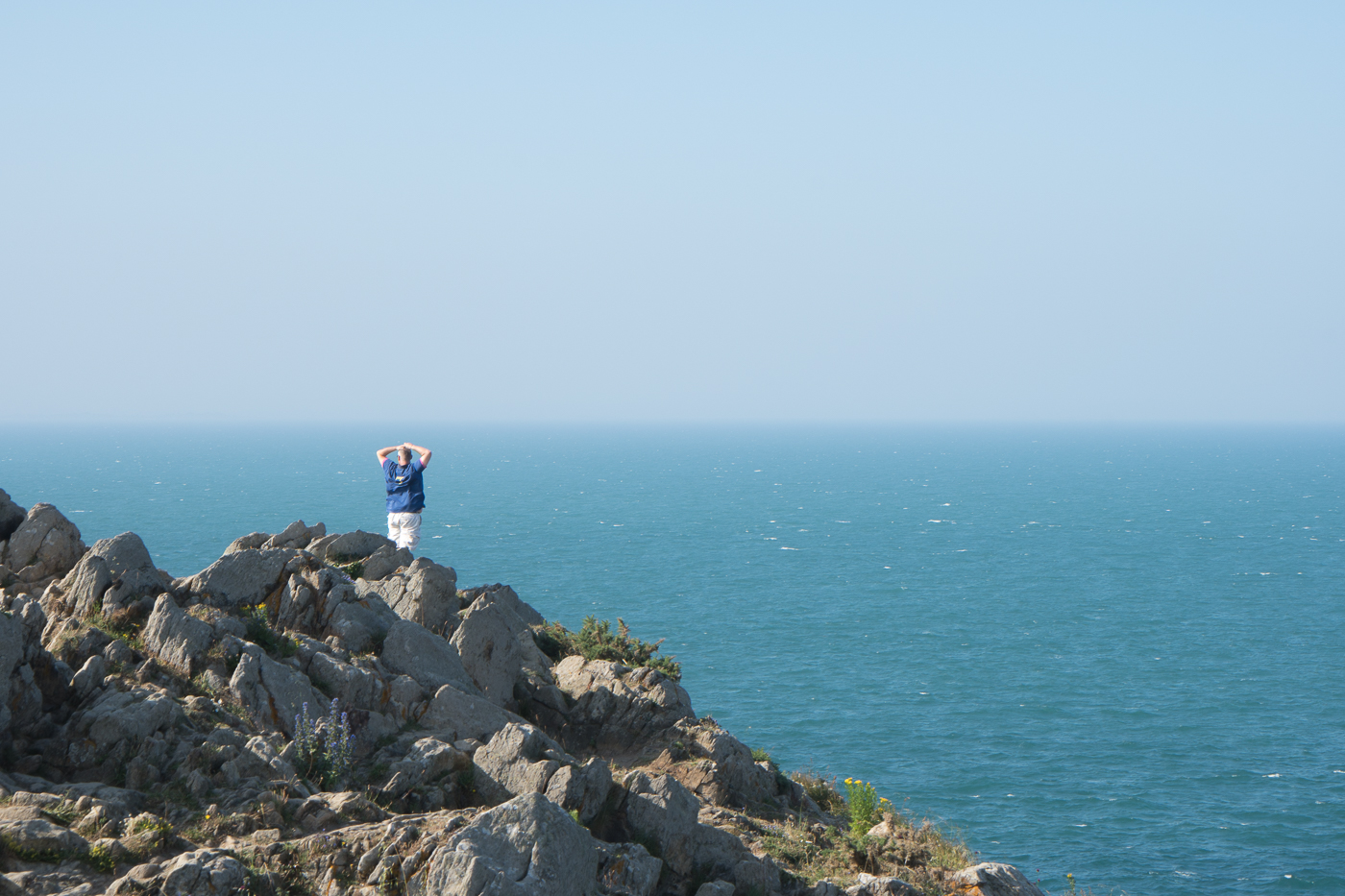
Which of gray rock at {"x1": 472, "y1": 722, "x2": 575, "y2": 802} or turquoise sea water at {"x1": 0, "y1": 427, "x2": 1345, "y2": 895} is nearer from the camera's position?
gray rock at {"x1": 472, "y1": 722, "x2": 575, "y2": 802}

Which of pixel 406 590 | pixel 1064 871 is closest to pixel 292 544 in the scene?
pixel 406 590

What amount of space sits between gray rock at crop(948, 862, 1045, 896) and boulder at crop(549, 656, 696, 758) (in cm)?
689

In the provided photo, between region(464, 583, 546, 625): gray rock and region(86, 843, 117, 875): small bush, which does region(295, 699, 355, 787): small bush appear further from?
region(464, 583, 546, 625): gray rock

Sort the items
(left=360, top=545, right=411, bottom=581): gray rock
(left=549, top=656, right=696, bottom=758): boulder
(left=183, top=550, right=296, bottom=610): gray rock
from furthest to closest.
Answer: (left=360, top=545, right=411, bottom=581): gray rock, (left=549, top=656, right=696, bottom=758): boulder, (left=183, top=550, right=296, bottom=610): gray rock

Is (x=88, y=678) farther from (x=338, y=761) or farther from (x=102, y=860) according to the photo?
(x=102, y=860)

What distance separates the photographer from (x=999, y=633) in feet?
229

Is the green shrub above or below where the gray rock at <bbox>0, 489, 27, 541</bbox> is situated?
below

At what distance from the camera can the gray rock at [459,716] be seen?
16797 mm

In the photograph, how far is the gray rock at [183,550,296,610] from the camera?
18797 millimetres

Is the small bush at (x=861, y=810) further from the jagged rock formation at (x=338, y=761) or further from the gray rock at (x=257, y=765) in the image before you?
the gray rock at (x=257, y=765)

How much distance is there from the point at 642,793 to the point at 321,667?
6.12 m

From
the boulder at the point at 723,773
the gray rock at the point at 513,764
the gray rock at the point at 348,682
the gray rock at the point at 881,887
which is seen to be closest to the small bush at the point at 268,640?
the gray rock at the point at 348,682

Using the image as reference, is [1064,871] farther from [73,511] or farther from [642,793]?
[73,511]

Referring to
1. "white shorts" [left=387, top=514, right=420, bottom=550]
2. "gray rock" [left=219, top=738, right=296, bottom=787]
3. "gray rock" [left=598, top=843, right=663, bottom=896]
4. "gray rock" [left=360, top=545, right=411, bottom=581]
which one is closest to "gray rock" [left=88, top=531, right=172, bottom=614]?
"gray rock" [left=219, top=738, right=296, bottom=787]
